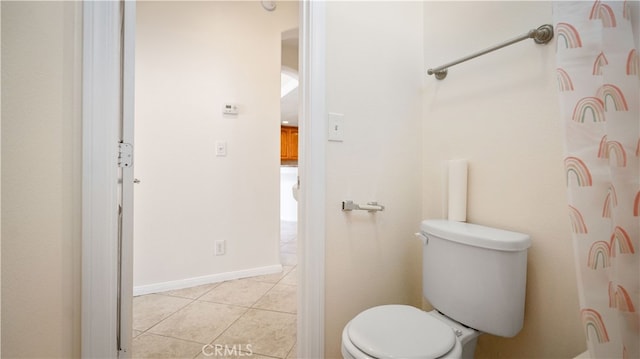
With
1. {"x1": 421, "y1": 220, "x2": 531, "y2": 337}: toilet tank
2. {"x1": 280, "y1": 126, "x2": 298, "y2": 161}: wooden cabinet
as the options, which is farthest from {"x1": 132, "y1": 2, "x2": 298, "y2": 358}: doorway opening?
{"x1": 280, "y1": 126, "x2": 298, "y2": 161}: wooden cabinet

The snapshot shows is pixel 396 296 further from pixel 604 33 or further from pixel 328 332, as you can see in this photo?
pixel 604 33

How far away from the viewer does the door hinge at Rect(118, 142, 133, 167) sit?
2.77ft

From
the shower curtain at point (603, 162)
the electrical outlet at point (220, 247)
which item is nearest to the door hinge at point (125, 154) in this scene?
the shower curtain at point (603, 162)

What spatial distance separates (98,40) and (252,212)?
5.21 ft

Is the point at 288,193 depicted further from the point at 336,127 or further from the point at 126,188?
the point at 126,188

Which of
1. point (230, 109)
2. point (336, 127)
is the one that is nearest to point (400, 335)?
point (336, 127)

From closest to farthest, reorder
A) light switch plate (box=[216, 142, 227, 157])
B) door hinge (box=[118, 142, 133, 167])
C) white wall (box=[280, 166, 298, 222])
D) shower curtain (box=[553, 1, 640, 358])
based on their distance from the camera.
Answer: shower curtain (box=[553, 1, 640, 358])
door hinge (box=[118, 142, 133, 167])
light switch plate (box=[216, 142, 227, 157])
white wall (box=[280, 166, 298, 222])

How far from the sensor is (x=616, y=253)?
592 mm

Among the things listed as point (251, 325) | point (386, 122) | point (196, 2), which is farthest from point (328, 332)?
point (196, 2)

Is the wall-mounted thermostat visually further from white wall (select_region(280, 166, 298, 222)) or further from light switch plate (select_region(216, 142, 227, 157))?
white wall (select_region(280, 166, 298, 222))

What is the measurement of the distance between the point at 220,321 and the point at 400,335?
1.16 metres

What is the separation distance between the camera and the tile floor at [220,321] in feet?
4.24

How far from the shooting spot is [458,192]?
3.69 feet

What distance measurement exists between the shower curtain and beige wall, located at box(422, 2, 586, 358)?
0.99 feet
